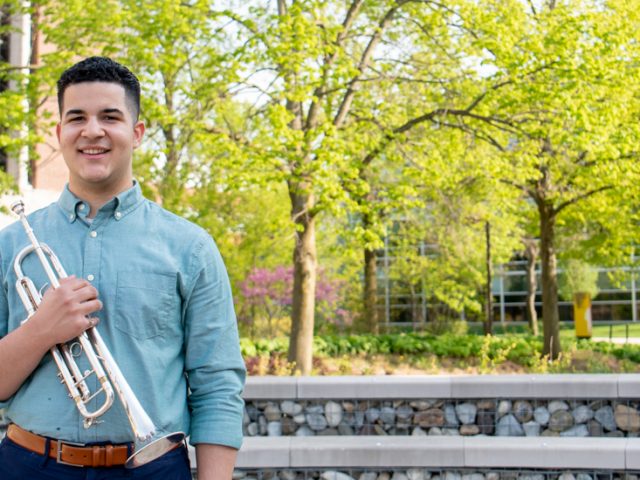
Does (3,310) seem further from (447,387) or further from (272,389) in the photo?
(447,387)

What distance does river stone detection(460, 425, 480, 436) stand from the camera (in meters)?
7.41

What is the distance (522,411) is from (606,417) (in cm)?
69

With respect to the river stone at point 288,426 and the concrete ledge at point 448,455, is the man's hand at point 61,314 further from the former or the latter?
the river stone at point 288,426

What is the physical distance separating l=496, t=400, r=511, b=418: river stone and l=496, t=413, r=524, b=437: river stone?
34 millimetres

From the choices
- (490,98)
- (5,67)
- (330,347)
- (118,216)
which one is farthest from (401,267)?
(118,216)

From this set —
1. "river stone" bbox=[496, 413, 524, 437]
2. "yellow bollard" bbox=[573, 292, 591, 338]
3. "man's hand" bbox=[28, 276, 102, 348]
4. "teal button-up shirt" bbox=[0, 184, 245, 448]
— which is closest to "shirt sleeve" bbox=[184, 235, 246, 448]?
"teal button-up shirt" bbox=[0, 184, 245, 448]

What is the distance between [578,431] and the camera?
740cm

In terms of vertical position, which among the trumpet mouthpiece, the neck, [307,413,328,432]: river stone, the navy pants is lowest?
[307,413,328,432]: river stone

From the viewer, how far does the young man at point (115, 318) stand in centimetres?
242

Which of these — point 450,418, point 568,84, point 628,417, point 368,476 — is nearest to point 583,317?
point 568,84

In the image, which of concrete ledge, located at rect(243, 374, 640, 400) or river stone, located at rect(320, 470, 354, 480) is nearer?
river stone, located at rect(320, 470, 354, 480)

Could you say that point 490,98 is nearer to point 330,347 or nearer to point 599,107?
point 599,107

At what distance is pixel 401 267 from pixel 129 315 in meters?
30.8

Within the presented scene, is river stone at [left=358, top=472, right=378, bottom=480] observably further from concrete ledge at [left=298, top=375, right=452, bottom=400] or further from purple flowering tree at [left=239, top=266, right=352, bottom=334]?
purple flowering tree at [left=239, top=266, right=352, bottom=334]
